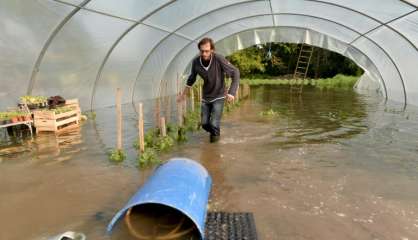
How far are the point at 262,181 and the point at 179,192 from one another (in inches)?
86.4

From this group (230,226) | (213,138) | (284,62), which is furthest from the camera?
(284,62)

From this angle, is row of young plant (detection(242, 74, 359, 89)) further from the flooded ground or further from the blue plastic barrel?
the blue plastic barrel

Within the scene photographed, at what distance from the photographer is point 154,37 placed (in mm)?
14648

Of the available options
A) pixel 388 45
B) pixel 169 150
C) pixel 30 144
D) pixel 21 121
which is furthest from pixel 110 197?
pixel 388 45

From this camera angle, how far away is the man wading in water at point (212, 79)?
7.26 meters

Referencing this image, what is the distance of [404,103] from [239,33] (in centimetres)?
851

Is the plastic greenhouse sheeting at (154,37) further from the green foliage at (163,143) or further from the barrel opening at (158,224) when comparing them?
the barrel opening at (158,224)

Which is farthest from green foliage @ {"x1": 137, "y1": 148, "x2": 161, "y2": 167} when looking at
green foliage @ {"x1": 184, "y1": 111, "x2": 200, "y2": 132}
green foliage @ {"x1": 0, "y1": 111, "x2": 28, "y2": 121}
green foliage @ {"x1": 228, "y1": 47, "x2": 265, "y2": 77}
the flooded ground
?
green foliage @ {"x1": 228, "y1": 47, "x2": 265, "y2": 77}

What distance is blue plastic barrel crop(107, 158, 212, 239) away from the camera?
12.0ft

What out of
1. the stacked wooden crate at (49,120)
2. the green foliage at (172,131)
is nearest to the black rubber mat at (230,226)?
the green foliage at (172,131)

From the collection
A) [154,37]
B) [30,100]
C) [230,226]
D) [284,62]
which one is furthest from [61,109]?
[284,62]

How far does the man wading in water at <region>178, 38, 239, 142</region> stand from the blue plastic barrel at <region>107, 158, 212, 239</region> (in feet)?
9.10

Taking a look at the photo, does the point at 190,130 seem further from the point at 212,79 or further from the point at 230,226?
the point at 230,226

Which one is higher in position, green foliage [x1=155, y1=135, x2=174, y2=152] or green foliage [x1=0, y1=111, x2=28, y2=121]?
green foliage [x1=0, y1=111, x2=28, y2=121]
